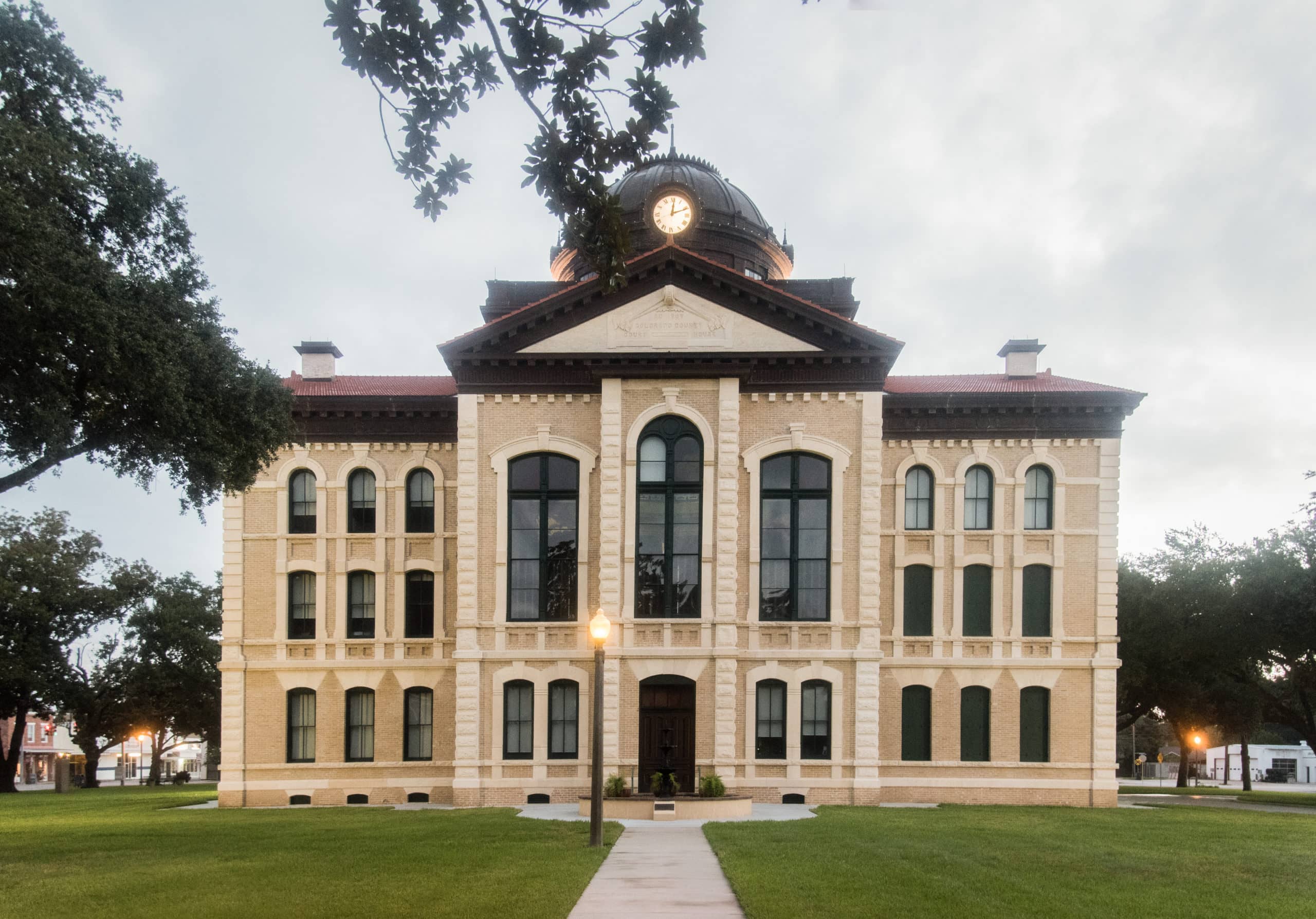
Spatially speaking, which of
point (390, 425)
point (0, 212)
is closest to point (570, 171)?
point (0, 212)

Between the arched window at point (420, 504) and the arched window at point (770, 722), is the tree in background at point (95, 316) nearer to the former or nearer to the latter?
the arched window at point (420, 504)

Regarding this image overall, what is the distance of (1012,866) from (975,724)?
1348 cm

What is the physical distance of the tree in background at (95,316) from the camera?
53.9 ft

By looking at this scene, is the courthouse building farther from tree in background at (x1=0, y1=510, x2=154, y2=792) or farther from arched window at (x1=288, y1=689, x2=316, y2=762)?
tree in background at (x1=0, y1=510, x2=154, y2=792)

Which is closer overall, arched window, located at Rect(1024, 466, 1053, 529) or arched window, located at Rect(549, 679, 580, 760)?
arched window, located at Rect(549, 679, 580, 760)

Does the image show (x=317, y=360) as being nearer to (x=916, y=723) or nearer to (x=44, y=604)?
(x=916, y=723)

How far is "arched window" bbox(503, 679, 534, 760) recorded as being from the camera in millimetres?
27188

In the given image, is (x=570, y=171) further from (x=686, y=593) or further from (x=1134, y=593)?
(x=1134, y=593)

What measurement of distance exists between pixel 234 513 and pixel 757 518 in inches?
539

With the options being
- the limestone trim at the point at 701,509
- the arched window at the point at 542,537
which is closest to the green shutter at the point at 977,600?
the limestone trim at the point at 701,509

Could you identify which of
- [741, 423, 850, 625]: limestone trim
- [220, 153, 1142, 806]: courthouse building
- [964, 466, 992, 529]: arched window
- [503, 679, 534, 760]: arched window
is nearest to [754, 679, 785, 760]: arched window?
[220, 153, 1142, 806]: courthouse building

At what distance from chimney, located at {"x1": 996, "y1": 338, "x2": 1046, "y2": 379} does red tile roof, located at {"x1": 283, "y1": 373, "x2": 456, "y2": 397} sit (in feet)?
50.1

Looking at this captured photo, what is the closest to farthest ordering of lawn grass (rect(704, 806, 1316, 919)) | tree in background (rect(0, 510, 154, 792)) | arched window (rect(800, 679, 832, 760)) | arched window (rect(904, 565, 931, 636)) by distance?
lawn grass (rect(704, 806, 1316, 919))
arched window (rect(800, 679, 832, 760))
arched window (rect(904, 565, 931, 636))
tree in background (rect(0, 510, 154, 792))

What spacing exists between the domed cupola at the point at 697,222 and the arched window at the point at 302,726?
557 inches
